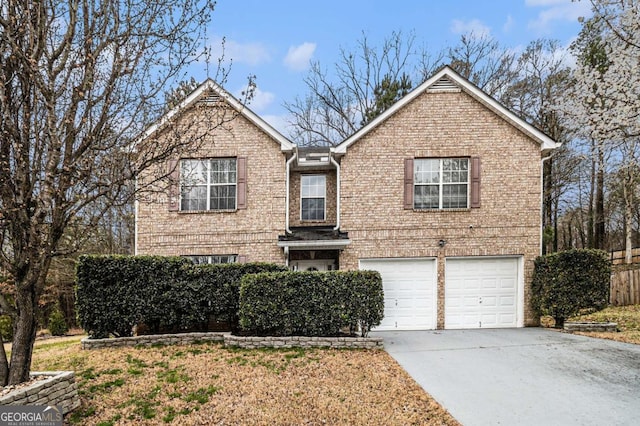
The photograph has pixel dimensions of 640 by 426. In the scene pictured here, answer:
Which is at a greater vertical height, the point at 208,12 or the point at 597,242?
the point at 208,12

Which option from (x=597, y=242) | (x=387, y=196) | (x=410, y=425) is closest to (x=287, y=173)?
(x=387, y=196)

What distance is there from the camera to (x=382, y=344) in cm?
879

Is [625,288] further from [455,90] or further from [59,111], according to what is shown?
[59,111]

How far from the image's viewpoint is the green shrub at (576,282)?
10.2 metres

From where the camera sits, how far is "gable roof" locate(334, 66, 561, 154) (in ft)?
38.4

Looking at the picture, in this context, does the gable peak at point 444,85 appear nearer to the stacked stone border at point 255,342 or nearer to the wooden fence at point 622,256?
the stacked stone border at point 255,342

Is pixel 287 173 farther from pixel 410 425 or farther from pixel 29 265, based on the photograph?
pixel 410 425

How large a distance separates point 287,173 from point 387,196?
320cm

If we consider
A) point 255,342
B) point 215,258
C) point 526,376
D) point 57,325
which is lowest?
point 57,325

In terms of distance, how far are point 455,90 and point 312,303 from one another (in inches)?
319

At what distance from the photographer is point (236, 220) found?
11648 millimetres

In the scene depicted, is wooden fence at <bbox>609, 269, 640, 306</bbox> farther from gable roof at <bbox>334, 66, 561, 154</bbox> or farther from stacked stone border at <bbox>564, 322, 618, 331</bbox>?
gable roof at <bbox>334, 66, 561, 154</bbox>

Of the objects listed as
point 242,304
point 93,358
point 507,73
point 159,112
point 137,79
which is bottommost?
point 93,358

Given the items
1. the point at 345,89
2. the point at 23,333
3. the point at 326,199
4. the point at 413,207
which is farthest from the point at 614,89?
the point at 345,89
